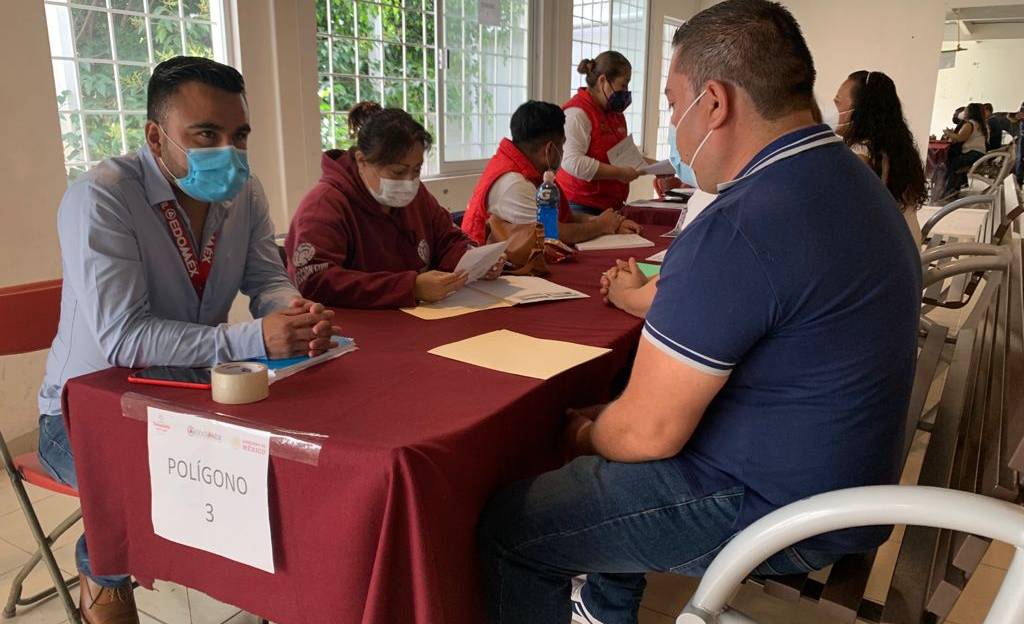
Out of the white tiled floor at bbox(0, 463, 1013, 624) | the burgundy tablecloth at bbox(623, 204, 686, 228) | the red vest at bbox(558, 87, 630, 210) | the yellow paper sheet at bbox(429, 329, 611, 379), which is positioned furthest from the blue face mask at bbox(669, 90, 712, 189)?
the red vest at bbox(558, 87, 630, 210)

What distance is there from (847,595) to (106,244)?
1.35 m

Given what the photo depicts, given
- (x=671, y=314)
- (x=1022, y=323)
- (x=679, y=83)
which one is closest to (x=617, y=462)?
(x=671, y=314)

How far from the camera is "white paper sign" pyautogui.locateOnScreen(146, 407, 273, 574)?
99cm

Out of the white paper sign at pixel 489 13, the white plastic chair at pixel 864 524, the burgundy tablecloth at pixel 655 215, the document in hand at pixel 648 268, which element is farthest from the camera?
the white paper sign at pixel 489 13

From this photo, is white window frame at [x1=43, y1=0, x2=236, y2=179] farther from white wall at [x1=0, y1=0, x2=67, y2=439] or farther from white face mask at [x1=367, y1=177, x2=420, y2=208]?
white face mask at [x1=367, y1=177, x2=420, y2=208]

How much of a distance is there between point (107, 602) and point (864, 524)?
4.55 feet

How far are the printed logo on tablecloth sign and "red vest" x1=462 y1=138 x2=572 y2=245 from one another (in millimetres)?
911

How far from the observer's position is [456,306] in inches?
68.0

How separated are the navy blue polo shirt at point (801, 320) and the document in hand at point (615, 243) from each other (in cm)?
153

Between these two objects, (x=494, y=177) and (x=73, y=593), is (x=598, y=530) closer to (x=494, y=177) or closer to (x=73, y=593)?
(x=73, y=593)

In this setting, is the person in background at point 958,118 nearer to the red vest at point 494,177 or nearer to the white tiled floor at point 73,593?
the red vest at point 494,177

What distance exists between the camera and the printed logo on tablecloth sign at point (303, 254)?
176 cm

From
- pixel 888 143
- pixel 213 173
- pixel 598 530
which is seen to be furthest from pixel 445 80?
pixel 598 530

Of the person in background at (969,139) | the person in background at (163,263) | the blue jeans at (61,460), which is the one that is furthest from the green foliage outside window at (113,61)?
the person in background at (969,139)
